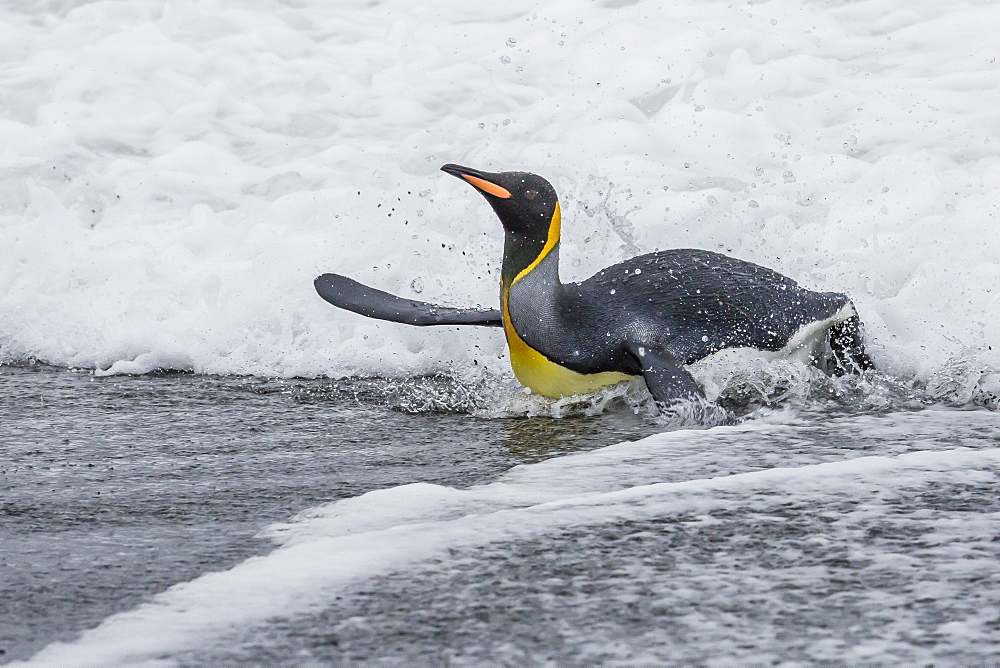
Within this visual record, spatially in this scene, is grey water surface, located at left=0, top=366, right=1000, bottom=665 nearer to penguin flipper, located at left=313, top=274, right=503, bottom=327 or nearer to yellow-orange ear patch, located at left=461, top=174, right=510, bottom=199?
penguin flipper, located at left=313, top=274, right=503, bottom=327

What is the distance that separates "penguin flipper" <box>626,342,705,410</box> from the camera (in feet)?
11.3

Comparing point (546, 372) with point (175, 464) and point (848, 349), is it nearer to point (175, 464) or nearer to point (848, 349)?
point (848, 349)

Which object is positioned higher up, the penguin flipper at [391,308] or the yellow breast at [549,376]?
the penguin flipper at [391,308]

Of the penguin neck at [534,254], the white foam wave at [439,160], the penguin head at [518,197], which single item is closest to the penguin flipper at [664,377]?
the penguin neck at [534,254]

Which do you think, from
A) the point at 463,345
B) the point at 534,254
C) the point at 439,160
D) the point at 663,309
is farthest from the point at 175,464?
the point at 439,160

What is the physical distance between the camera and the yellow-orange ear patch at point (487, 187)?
369cm

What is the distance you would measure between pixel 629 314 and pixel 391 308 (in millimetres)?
846

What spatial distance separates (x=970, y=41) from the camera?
24.1 ft

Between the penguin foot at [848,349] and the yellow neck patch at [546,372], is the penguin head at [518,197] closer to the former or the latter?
the yellow neck patch at [546,372]

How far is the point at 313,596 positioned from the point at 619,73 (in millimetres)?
5879

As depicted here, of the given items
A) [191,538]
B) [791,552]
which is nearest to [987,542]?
[791,552]

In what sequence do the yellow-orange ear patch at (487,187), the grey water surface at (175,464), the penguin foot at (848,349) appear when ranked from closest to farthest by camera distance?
the grey water surface at (175,464), the yellow-orange ear patch at (487,187), the penguin foot at (848,349)

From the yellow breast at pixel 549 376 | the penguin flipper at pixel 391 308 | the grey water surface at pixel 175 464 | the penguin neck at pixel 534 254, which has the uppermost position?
the penguin neck at pixel 534 254

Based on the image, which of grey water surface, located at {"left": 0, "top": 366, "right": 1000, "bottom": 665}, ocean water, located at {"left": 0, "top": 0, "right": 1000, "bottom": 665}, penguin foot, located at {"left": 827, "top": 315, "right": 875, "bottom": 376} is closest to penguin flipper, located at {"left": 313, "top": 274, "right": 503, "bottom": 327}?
ocean water, located at {"left": 0, "top": 0, "right": 1000, "bottom": 665}
